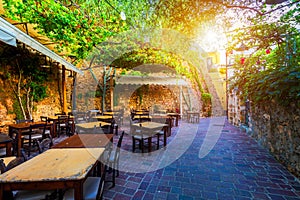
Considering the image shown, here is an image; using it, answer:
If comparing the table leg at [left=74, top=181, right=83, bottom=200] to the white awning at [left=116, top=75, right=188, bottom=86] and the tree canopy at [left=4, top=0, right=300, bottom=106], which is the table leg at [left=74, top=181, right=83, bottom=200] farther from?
the white awning at [left=116, top=75, right=188, bottom=86]

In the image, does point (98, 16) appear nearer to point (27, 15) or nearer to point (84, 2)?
point (84, 2)

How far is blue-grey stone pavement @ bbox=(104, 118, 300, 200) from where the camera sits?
230 centimetres

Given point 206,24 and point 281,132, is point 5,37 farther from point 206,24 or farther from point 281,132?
point 281,132

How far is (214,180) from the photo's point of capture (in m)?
2.70

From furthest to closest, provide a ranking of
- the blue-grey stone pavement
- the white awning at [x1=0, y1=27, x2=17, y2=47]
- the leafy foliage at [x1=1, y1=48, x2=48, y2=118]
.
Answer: the leafy foliage at [x1=1, y1=48, x2=48, y2=118] → the white awning at [x1=0, y1=27, x2=17, y2=47] → the blue-grey stone pavement

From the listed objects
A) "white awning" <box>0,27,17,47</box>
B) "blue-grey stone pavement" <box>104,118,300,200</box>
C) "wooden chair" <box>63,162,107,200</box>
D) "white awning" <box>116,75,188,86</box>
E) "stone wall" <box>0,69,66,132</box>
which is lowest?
"blue-grey stone pavement" <box>104,118,300,200</box>

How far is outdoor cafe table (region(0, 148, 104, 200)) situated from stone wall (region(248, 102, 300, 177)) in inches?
136

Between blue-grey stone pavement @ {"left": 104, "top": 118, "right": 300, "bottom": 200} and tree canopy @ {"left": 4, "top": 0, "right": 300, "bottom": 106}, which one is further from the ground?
tree canopy @ {"left": 4, "top": 0, "right": 300, "bottom": 106}

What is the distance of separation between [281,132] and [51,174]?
4.27 meters

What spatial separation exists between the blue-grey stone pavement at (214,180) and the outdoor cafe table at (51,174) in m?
0.94

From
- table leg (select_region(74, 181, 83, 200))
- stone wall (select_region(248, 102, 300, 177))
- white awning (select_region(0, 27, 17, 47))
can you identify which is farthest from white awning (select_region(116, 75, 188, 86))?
table leg (select_region(74, 181, 83, 200))

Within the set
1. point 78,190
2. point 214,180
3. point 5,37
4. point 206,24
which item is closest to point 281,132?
point 214,180

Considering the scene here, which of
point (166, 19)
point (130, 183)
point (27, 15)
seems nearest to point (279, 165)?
point (130, 183)

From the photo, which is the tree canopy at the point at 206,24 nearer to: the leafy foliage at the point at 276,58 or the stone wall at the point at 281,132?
the leafy foliage at the point at 276,58
